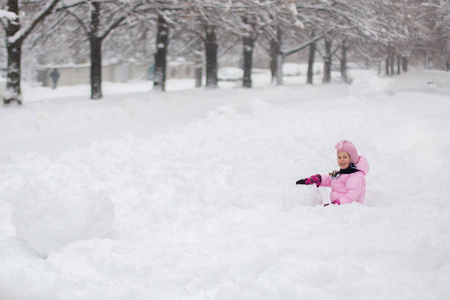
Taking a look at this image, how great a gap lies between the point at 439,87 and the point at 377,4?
24.3ft

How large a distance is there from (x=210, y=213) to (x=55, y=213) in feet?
5.78

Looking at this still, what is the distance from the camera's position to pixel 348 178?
5066 mm

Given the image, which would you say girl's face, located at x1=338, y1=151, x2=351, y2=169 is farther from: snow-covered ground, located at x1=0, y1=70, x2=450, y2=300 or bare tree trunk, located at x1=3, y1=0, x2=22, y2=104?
bare tree trunk, located at x1=3, y1=0, x2=22, y2=104

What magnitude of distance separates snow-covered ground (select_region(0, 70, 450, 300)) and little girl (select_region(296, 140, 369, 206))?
204mm

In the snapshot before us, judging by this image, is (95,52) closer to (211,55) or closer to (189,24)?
(189,24)

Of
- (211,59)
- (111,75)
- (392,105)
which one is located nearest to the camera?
(392,105)

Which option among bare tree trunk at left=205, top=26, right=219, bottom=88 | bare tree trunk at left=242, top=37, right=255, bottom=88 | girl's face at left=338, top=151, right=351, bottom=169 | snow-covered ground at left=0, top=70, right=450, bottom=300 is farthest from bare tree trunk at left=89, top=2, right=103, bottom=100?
girl's face at left=338, top=151, right=351, bottom=169

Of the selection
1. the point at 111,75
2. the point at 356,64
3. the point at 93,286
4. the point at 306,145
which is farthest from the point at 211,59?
the point at 356,64

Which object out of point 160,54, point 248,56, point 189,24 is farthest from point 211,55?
point 189,24

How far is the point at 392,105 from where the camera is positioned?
16094 millimetres

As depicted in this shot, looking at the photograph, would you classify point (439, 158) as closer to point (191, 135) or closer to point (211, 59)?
point (191, 135)

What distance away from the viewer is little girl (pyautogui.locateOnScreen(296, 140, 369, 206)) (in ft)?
16.3

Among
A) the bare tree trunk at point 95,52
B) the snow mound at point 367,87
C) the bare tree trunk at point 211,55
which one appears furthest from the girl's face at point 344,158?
the bare tree trunk at point 211,55

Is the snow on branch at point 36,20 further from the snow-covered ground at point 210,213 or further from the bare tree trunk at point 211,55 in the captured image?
the bare tree trunk at point 211,55
